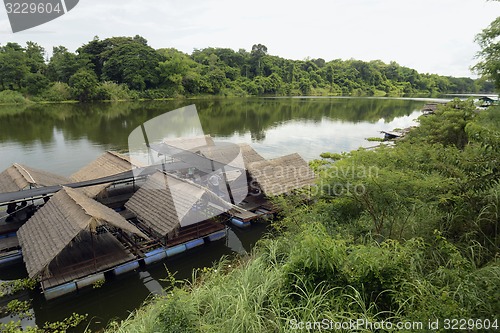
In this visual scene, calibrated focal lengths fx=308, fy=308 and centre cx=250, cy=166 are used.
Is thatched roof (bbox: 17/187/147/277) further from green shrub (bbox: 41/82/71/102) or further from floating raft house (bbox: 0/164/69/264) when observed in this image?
green shrub (bbox: 41/82/71/102)

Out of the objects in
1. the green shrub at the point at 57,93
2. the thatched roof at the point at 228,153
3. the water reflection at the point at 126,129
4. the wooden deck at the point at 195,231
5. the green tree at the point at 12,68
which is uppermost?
the green tree at the point at 12,68

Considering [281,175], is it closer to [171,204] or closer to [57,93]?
[171,204]

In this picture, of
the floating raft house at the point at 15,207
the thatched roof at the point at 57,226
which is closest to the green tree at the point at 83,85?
the floating raft house at the point at 15,207

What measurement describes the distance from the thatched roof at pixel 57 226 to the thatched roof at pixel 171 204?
110 cm

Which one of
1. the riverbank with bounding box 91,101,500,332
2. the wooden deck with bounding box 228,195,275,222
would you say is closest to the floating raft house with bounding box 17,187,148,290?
the riverbank with bounding box 91,101,500,332

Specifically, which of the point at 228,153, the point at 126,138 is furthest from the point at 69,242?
the point at 126,138

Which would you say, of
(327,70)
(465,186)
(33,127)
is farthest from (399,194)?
(327,70)

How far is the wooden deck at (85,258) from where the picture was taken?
825cm

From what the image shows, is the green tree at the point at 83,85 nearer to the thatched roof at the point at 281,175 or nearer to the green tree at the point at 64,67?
the green tree at the point at 64,67

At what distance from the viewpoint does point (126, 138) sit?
28812mm

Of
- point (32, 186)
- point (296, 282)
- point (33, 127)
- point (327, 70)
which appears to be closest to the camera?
point (296, 282)

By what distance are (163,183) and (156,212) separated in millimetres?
1300

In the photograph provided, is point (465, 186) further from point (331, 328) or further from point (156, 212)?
point (156, 212)

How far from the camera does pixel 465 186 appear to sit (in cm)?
571
